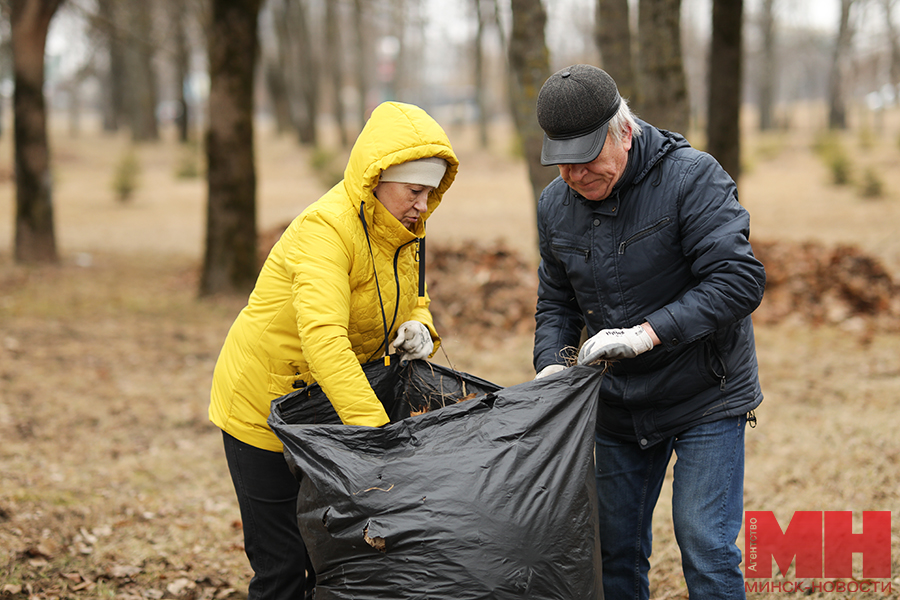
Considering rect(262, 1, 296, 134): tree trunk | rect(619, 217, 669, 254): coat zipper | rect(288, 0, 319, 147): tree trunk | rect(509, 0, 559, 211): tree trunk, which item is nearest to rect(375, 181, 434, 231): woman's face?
rect(619, 217, 669, 254): coat zipper

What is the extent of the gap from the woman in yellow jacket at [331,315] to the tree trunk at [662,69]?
11.7ft

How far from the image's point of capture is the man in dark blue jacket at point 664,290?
206 cm

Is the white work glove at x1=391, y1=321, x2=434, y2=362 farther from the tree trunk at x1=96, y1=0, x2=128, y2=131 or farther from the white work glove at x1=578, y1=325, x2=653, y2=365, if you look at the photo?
the tree trunk at x1=96, y1=0, x2=128, y2=131

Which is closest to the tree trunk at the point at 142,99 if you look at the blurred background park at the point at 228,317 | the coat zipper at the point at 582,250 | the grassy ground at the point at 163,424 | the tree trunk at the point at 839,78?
the blurred background park at the point at 228,317

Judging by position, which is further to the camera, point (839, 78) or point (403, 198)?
point (839, 78)

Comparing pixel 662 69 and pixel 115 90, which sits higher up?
pixel 115 90

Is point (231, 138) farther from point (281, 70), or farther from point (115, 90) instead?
point (115, 90)

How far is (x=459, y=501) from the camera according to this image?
1.92 meters

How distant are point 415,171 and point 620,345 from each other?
30.3 inches

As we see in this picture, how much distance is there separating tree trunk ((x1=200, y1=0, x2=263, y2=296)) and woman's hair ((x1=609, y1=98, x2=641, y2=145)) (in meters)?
6.51

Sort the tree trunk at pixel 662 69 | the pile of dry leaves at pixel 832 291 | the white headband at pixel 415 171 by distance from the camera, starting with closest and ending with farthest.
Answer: the white headband at pixel 415 171
the tree trunk at pixel 662 69
the pile of dry leaves at pixel 832 291

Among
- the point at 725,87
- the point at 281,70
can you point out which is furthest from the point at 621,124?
the point at 281,70

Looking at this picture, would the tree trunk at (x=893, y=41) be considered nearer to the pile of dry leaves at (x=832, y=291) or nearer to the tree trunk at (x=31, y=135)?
the pile of dry leaves at (x=832, y=291)

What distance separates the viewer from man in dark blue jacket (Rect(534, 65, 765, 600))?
6.75 feet
